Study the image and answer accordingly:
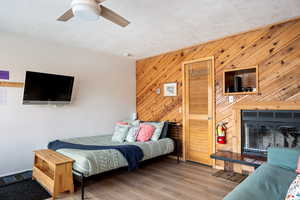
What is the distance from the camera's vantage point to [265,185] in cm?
182

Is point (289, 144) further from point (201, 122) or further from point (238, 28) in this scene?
point (238, 28)

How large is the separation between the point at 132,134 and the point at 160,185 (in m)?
1.22

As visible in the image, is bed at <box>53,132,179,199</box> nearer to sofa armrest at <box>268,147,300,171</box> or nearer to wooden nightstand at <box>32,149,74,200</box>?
wooden nightstand at <box>32,149,74,200</box>

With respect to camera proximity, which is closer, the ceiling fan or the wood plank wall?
the ceiling fan

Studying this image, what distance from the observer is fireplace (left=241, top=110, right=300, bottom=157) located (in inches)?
115

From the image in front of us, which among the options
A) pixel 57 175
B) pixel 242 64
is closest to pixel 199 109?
pixel 242 64

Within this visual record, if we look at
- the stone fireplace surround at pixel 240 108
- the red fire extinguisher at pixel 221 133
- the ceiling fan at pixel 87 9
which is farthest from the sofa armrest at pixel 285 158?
the ceiling fan at pixel 87 9

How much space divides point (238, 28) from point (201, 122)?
1.91m

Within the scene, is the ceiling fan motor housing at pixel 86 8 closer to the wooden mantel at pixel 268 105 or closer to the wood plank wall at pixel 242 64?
the wood plank wall at pixel 242 64

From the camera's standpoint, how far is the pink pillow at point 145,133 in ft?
12.6

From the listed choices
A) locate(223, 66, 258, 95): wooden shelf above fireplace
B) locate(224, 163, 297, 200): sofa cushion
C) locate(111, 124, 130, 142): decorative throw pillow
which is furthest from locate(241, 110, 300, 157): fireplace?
locate(111, 124, 130, 142): decorative throw pillow

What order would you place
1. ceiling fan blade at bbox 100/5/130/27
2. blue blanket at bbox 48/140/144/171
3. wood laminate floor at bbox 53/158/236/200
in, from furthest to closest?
blue blanket at bbox 48/140/144/171 → wood laminate floor at bbox 53/158/236/200 → ceiling fan blade at bbox 100/5/130/27

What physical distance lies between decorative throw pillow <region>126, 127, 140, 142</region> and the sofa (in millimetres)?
2289

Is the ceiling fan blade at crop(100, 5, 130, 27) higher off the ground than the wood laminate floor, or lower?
higher
